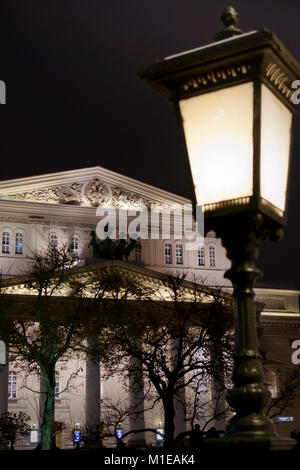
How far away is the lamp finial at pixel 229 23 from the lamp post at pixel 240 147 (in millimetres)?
10

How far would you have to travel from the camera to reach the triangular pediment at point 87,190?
58.4 metres

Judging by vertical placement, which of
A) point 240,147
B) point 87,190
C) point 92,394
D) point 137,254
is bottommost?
point 92,394

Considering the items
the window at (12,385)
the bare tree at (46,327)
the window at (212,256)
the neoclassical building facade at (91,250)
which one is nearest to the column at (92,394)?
the neoclassical building facade at (91,250)

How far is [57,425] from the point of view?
50.9 metres

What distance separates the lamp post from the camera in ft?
14.7

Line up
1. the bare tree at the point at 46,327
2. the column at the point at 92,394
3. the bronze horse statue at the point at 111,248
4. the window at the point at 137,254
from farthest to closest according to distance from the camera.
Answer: the window at the point at 137,254 < the bronze horse statue at the point at 111,248 < the column at the point at 92,394 < the bare tree at the point at 46,327

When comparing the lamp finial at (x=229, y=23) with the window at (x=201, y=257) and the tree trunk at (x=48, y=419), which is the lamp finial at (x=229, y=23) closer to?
the tree trunk at (x=48, y=419)

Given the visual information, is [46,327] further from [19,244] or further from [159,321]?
[19,244]

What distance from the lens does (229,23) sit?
199 inches

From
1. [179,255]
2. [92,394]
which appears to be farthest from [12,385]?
[179,255]

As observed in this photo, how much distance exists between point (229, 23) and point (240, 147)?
A: 1029mm

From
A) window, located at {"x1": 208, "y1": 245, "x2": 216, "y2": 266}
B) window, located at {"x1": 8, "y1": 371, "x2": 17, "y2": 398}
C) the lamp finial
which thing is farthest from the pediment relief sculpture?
the lamp finial

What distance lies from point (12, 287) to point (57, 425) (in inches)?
411

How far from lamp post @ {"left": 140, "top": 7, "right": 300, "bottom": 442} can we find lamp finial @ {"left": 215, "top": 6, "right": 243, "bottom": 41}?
10mm
